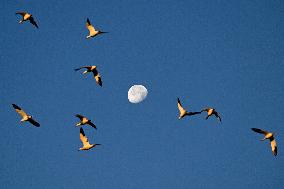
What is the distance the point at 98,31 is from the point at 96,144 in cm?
1513

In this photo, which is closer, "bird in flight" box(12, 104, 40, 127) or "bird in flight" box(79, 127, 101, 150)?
"bird in flight" box(12, 104, 40, 127)

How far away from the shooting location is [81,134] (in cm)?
6588

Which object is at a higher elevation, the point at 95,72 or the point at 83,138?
the point at 95,72

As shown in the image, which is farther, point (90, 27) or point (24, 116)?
point (90, 27)

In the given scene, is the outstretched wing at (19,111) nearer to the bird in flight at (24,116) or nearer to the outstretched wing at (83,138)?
the bird in flight at (24,116)

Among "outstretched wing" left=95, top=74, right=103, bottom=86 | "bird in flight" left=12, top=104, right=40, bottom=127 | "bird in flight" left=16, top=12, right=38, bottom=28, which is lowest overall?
"bird in flight" left=12, top=104, right=40, bottom=127

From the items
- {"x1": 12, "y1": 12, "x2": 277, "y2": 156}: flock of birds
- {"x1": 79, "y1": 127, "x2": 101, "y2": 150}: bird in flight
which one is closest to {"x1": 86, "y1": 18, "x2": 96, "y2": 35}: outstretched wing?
{"x1": 12, "y1": 12, "x2": 277, "y2": 156}: flock of birds

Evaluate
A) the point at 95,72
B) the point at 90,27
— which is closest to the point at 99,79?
the point at 95,72

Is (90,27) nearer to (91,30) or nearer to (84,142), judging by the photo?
(91,30)

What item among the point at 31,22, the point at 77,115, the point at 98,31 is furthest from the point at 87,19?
the point at 77,115

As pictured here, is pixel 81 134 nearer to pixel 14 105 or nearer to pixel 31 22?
pixel 14 105

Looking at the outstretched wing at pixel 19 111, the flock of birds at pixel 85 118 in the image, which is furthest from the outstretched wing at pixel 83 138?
the outstretched wing at pixel 19 111

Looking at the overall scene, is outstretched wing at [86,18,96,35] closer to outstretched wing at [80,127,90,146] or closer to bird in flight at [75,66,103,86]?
bird in flight at [75,66,103,86]

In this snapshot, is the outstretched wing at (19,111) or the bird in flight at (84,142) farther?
the bird in flight at (84,142)
